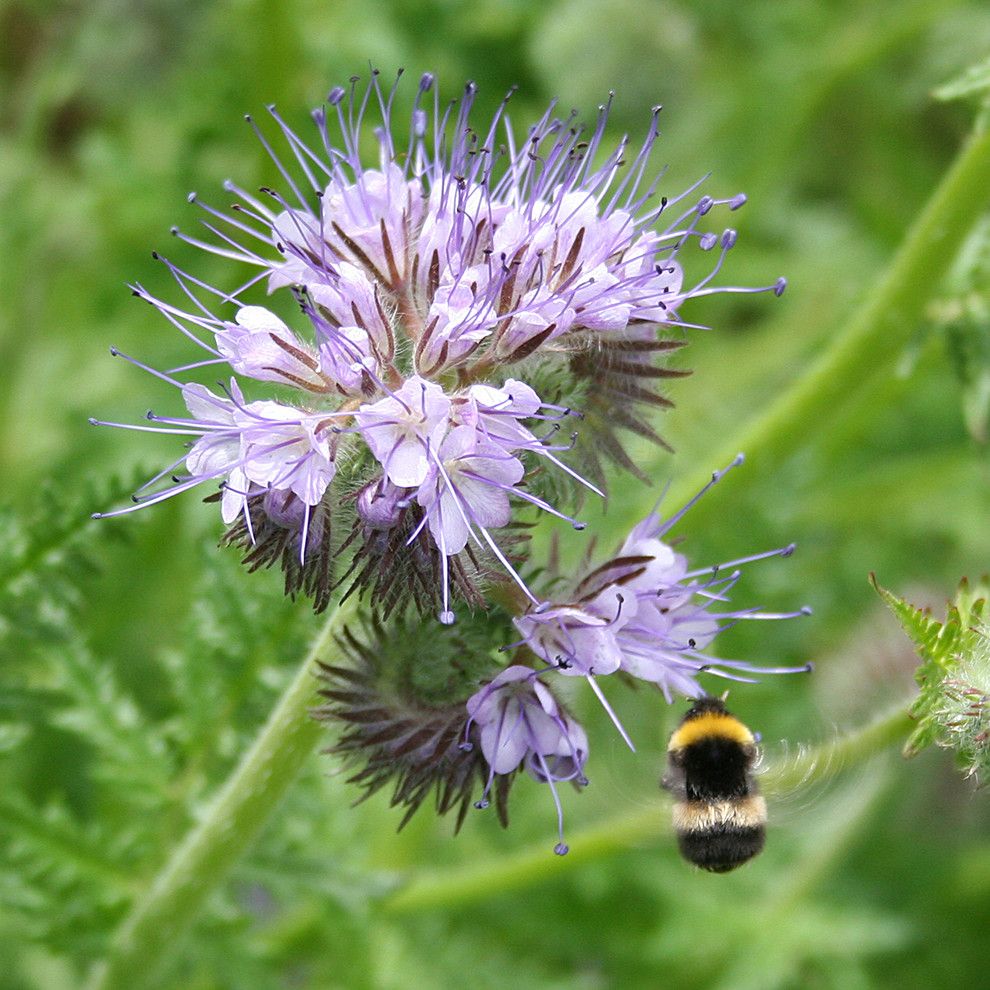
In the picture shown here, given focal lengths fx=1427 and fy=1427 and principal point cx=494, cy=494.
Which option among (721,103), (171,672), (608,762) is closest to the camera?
(608,762)

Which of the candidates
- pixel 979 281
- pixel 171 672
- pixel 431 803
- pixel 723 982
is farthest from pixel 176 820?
pixel 979 281

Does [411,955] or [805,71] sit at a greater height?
[805,71]

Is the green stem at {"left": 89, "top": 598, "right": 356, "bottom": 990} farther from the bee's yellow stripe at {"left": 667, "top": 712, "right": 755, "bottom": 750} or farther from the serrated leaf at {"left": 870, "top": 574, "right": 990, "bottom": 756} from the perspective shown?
the serrated leaf at {"left": 870, "top": 574, "right": 990, "bottom": 756}

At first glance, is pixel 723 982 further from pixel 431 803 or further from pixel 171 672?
pixel 171 672

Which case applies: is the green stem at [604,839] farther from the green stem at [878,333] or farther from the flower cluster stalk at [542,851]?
the green stem at [878,333]

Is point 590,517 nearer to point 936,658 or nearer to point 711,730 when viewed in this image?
point 711,730

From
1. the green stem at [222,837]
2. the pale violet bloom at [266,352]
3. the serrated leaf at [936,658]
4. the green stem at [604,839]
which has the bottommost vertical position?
the green stem at [222,837]

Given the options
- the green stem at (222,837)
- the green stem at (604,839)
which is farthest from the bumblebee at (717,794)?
the green stem at (222,837)
